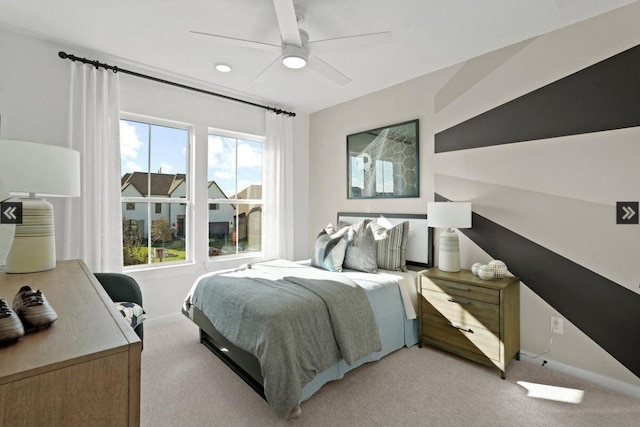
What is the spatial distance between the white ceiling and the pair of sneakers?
1847mm

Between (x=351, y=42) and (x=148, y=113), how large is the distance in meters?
2.36

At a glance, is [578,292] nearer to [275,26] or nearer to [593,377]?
[593,377]

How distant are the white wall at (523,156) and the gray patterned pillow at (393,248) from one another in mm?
342

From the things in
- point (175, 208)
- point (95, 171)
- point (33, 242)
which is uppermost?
point (95, 171)

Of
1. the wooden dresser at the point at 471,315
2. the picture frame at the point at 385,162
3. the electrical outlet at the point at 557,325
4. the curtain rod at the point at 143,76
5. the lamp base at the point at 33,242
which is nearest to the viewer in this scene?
the lamp base at the point at 33,242

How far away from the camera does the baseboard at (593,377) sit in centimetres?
209

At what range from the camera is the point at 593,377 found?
2.25 m

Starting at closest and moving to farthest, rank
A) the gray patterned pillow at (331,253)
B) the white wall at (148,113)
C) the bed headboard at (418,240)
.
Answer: the white wall at (148,113) → the gray patterned pillow at (331,253) → the bed headboard at (418,240)

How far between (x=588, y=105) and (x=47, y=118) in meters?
4.48

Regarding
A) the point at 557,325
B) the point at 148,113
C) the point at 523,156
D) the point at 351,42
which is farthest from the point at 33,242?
the point at 557,325

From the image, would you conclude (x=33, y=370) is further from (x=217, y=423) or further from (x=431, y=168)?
(x=431, y=168)

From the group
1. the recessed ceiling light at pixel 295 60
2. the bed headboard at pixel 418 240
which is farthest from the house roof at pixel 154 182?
the bed headboard at pixel 418 240

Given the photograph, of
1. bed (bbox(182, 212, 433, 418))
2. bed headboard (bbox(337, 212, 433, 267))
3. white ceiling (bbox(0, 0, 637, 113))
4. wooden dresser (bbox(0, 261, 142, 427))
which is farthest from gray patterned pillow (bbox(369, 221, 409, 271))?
wooden dresser (bbox(0, 261, 142, 427))

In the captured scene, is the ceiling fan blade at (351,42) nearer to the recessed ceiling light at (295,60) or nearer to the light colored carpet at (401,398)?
the recessed ceiling light at (295,60)
